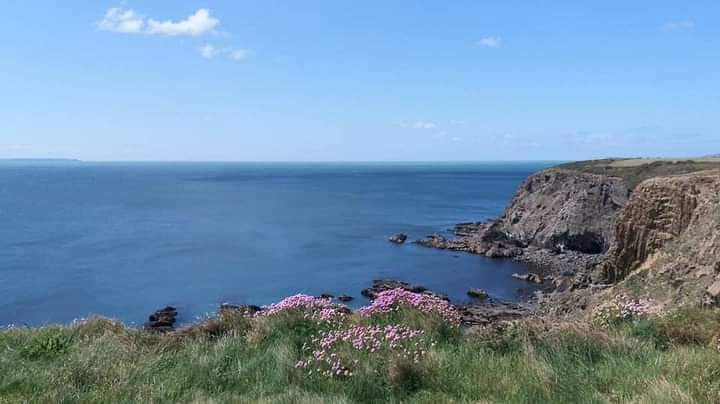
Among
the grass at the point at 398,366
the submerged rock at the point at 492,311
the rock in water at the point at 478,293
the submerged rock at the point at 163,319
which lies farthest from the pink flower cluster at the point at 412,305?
the rock in water at the point at 478,293

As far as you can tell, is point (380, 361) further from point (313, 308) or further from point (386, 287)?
point (386, 287)

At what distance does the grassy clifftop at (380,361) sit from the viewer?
596 centimetres

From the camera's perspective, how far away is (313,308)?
9531mm

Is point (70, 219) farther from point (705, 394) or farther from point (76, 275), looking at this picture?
point (705, 394)

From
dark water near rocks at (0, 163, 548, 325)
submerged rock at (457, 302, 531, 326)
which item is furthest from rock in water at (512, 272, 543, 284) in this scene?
submerged rock at (457, 302, 531, 326)

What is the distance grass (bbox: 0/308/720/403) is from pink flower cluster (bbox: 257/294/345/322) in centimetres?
18

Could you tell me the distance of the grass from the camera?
5879mm

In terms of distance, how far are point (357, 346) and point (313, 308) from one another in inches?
93.7

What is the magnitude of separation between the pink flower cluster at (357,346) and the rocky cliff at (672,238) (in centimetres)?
655

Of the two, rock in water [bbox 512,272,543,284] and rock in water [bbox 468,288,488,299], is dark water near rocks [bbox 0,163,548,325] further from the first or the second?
rock in water [bbox 512,272,543,284]

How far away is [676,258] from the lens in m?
15.2

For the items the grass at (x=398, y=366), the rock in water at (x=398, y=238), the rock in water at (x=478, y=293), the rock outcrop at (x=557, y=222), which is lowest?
the rock in water at (x=478, y=293)

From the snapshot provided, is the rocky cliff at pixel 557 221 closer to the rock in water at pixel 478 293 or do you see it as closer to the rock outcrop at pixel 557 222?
the rock outcrop at pixel 557 222

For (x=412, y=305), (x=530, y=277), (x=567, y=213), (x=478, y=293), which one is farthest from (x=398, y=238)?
(x=412, y=305)
